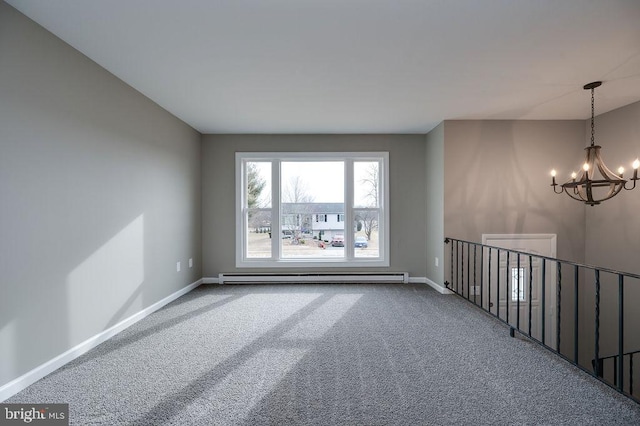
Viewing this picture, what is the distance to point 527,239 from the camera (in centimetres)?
420

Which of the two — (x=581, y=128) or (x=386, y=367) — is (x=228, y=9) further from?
(x=581, y=128)

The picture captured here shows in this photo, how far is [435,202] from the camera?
4461 mm

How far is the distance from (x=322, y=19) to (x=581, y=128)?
14.3ft

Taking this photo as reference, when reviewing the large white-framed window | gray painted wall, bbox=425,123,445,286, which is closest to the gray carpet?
gray painted wall, bbox=425,123,445,286

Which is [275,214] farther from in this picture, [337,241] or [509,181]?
[509,181]

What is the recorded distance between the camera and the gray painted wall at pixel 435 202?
4.25 meters

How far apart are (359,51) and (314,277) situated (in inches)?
132

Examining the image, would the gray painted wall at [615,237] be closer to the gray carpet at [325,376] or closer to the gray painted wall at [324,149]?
the gray carpet at [325,376]

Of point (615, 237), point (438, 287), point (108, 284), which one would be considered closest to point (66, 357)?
point (108, 284)

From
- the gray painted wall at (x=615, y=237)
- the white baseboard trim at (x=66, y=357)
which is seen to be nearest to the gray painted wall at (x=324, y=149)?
the white baseboard trim at (x=66, y=357)

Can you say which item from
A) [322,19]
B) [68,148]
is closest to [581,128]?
[322,19]

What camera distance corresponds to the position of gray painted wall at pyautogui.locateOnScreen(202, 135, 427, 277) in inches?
188

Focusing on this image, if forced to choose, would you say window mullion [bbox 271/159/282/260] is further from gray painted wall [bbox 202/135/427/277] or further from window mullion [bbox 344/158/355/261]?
window mullion [bbox 344/158/355/261]

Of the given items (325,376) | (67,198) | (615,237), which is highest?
(67,198)
